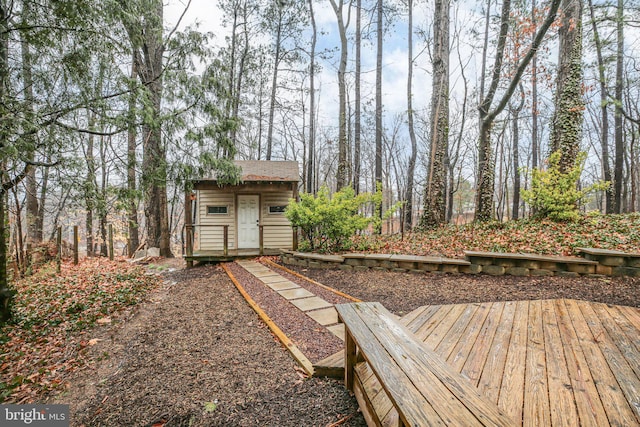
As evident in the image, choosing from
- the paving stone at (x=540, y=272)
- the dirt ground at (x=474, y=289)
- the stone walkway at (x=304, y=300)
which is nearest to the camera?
the stone walkway at (x=304, y=300)

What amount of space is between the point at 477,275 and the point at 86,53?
6916 millimetres

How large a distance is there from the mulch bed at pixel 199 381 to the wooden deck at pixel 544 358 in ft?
1.75

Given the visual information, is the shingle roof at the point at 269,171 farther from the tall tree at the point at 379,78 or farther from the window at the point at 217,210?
the tall tree at the point at 379,78

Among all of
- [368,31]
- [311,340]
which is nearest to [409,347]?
[311,340]

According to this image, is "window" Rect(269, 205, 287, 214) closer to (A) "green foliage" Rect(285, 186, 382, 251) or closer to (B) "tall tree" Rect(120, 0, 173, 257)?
(A) "green foliage" Rect(285, 186, 382, 251)

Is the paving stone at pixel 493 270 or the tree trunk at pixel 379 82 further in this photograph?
the tree trunk at pixel 379 82

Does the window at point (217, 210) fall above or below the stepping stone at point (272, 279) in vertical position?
above

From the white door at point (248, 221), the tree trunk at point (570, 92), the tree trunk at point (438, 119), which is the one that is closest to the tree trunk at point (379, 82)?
the tree trunk at point (438, 119)

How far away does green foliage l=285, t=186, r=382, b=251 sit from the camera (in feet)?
21.4

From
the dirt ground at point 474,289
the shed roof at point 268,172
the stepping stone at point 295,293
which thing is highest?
the shed roof at point 268,172

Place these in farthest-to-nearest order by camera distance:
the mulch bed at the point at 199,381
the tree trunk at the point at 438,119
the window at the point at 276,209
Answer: the window at the point at 276,209
the tree trunk at the point at 438,119
the mulch bed at the point at 199,381

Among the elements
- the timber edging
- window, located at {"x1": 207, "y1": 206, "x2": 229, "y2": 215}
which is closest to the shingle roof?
window, located at {"x1": 207, "y1": 206, "x2": 229, "y2": 215}

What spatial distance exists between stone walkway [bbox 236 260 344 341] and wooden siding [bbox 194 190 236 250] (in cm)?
314

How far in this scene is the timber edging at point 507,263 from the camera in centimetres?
390
